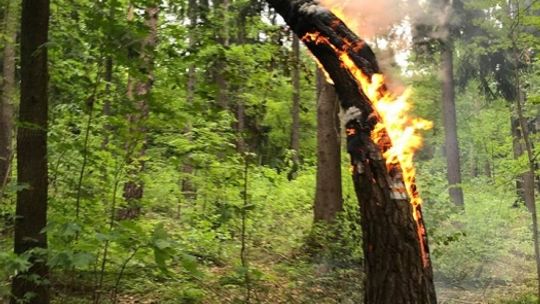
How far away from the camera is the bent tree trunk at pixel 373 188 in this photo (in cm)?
419

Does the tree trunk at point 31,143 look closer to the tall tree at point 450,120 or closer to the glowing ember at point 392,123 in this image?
the glowing ember at point 392,123

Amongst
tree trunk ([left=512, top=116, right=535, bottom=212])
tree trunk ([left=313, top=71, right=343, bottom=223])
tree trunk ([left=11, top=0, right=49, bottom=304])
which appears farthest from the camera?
tree trunk ([left=512, top=116, right=535, bottom=212])

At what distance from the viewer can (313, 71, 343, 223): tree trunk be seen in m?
9.48

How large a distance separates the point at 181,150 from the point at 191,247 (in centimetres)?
223

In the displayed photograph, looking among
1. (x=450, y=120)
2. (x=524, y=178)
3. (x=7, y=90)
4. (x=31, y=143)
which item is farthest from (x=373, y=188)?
(x=450, y=120)

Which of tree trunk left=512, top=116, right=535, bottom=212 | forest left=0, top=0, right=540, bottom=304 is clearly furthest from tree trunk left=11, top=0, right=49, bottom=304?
tree trunk left=512, top=116, right=535, bottom=212

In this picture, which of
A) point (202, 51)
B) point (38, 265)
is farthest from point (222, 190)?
point (38, 265)

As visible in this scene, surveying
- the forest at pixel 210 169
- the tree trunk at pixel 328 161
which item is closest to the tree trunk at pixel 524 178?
the forest at pixel 210 169

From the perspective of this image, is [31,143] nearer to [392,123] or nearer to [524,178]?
[392,123]

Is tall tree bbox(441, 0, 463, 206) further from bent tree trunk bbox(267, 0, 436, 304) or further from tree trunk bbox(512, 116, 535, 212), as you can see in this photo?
bent tree trunk bbox(267, 0, 436, 304)

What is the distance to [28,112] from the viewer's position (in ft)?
15.1

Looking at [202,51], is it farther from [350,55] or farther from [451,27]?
[451,27]

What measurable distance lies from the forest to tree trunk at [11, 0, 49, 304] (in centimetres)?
1

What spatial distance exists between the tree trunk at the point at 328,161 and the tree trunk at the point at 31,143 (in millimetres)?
5750
